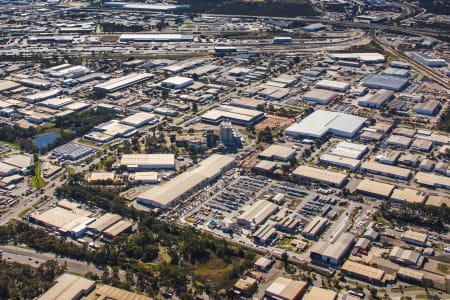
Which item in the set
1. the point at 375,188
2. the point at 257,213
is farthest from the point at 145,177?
the point at 375,188

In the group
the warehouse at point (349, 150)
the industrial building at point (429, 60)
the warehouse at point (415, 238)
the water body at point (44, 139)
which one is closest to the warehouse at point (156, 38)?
the industrial building at point (429, 60)

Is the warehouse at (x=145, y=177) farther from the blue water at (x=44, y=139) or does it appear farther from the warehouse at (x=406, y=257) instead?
the warehouse at (x=406, y=257)

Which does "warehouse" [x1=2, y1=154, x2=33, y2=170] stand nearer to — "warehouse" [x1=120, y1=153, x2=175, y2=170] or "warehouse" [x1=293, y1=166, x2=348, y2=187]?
"warehouse" [x1=120, y1=153, x2=175, y2=170]

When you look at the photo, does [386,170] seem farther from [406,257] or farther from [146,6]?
[146,6]

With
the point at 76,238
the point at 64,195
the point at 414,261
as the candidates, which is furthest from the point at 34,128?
the point at 414,261

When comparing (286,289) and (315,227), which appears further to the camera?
(315,227)
